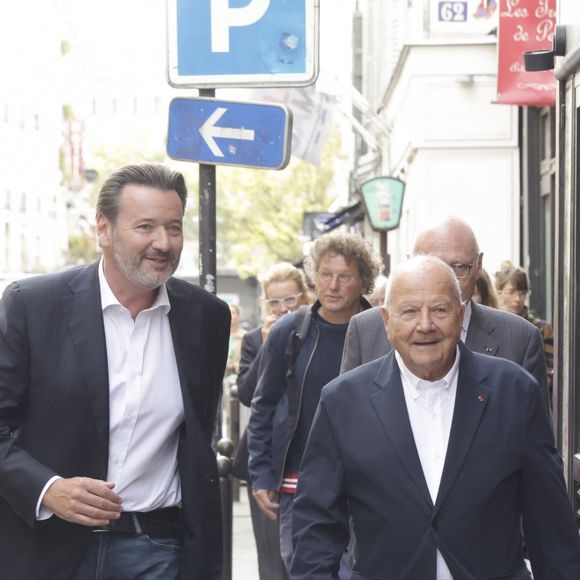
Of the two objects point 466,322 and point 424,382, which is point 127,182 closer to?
point 424,382

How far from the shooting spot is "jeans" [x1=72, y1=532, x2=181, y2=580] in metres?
4.45

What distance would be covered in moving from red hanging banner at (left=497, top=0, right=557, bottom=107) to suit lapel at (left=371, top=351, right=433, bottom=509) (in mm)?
9711

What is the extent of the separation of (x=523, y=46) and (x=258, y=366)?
22.6 feet

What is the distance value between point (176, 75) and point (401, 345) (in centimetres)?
285

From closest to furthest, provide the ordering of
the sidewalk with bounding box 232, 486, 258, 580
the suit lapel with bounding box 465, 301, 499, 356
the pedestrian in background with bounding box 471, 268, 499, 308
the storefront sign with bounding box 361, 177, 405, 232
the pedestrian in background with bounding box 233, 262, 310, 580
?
the suit lapel with bounding box 465, 301, 499, 356
the pedestrian in background with bounding box 471, 268, 499, 308
the pedestrian in background with bounding box 233, 262, 310, 580
the sidewalk with bounding box 232, 486, 258, 580
the storefront sign with bounding box 361, 177, 405, 232

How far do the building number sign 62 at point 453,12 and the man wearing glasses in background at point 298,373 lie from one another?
1107 centimetres

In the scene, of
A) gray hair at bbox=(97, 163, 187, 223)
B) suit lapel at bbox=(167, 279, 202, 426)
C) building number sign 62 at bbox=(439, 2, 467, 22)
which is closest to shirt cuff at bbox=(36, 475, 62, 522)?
suit lapel at bbox=(167, 279, 202, 426)

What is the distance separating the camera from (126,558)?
4.49 m

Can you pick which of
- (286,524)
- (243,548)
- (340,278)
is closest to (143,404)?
(286,524)

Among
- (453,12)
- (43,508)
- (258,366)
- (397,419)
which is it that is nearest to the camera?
(397,419)

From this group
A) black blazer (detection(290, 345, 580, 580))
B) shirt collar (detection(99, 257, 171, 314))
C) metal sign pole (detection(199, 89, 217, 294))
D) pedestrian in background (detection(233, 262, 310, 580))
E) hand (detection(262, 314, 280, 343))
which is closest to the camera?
black blazer (detection(290, 345, 580, 580))

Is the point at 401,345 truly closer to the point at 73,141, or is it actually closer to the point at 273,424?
the point at 273,424

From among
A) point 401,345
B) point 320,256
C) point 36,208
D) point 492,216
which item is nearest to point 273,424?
point 320,256

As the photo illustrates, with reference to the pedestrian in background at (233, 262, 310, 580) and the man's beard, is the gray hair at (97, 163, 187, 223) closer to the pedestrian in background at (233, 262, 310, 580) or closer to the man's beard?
the man's beard
